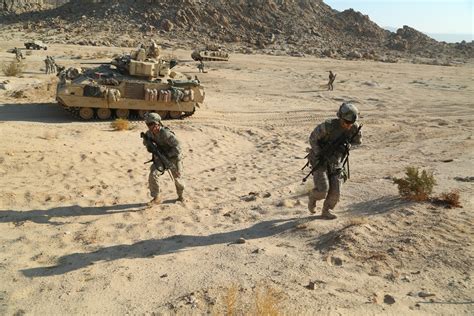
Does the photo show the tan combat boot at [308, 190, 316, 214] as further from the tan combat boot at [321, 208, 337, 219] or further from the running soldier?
the running soldier

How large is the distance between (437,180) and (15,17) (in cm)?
4897

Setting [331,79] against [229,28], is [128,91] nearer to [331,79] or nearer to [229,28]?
[331,79]

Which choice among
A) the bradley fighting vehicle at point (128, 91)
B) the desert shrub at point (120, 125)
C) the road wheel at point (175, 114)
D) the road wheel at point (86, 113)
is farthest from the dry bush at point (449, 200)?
the road wheel at point (86, 113)

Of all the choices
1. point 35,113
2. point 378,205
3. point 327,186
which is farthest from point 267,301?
point 35,113

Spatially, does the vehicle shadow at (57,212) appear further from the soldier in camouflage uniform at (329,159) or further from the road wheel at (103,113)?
the road wheel at (103,113)

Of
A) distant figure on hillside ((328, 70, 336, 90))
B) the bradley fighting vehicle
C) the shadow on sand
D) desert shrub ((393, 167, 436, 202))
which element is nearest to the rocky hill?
distant figure on hillside ((328, 70, 336, 90))

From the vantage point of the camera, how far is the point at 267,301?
3.97m

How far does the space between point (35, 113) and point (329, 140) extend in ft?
33.4

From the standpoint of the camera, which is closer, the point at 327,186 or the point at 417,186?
the point at 327,186

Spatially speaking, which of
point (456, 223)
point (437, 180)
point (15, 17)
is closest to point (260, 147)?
point (437, 180)

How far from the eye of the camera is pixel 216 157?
10805 millimetres

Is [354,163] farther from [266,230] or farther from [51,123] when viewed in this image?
[51,123]

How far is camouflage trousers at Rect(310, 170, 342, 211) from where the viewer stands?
20.9 ft

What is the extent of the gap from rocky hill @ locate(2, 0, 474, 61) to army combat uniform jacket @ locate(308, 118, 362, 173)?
32.5 metres
